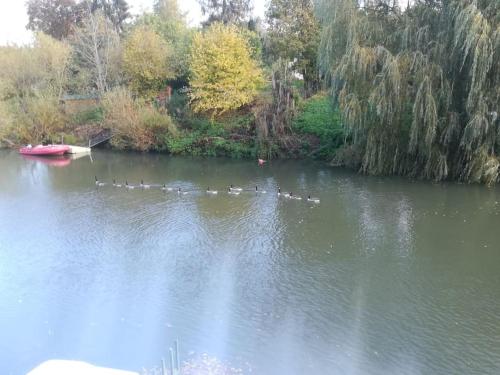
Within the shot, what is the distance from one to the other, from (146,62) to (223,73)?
859cm

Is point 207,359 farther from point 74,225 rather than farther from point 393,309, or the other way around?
point 74,225

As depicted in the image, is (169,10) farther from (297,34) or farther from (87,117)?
(297,34)

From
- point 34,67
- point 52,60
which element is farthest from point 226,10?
point 34,67

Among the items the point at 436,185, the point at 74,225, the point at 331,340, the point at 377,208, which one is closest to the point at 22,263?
the point at 74,225

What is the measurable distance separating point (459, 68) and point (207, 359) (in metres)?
16.6

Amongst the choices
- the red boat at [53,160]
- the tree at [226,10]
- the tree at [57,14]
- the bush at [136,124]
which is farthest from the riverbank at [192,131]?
the tree at [57,14]

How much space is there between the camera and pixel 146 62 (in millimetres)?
36750

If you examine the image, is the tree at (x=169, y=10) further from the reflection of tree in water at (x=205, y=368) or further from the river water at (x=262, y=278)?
the reflection of tree in water at (x=205, y=368)

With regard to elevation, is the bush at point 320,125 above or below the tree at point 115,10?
below

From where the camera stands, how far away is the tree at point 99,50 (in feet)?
127

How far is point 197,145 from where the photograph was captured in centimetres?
3253

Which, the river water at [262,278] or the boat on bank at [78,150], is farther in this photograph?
the boat on bank at [78,150]

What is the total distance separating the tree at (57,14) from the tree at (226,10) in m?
17.2

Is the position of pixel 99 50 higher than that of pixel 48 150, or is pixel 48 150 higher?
pixel 99 50
